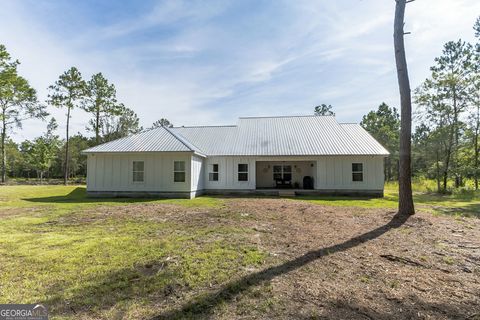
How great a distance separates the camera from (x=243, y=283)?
3.71 metres

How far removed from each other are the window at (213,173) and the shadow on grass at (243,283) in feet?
39.7

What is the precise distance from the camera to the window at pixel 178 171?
48.6ft

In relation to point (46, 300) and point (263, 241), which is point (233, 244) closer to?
point (263, 241)

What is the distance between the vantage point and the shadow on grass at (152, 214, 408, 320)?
296 cm

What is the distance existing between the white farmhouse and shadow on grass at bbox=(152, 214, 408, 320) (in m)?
10.3

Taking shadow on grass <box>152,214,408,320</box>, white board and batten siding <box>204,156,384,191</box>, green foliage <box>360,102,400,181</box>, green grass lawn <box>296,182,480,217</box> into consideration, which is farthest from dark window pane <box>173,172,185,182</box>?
green foliage <box>360,102,400,181</box>

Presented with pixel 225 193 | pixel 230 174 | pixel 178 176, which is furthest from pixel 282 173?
pixel 178 176

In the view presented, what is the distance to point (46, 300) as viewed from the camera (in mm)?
3229

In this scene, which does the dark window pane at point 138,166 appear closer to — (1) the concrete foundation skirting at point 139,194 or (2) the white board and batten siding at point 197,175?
(1) the concrete foundation skirting at point 139,194

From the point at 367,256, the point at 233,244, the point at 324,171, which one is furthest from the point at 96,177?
the point at 367,256

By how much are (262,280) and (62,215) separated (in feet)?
27.7

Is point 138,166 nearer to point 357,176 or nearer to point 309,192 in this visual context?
point 309,192

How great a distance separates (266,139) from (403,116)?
435 inches

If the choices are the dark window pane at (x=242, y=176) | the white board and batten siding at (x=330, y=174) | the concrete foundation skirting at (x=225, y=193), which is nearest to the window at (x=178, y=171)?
the concrete foundation skirting at (x=225, y=193)
